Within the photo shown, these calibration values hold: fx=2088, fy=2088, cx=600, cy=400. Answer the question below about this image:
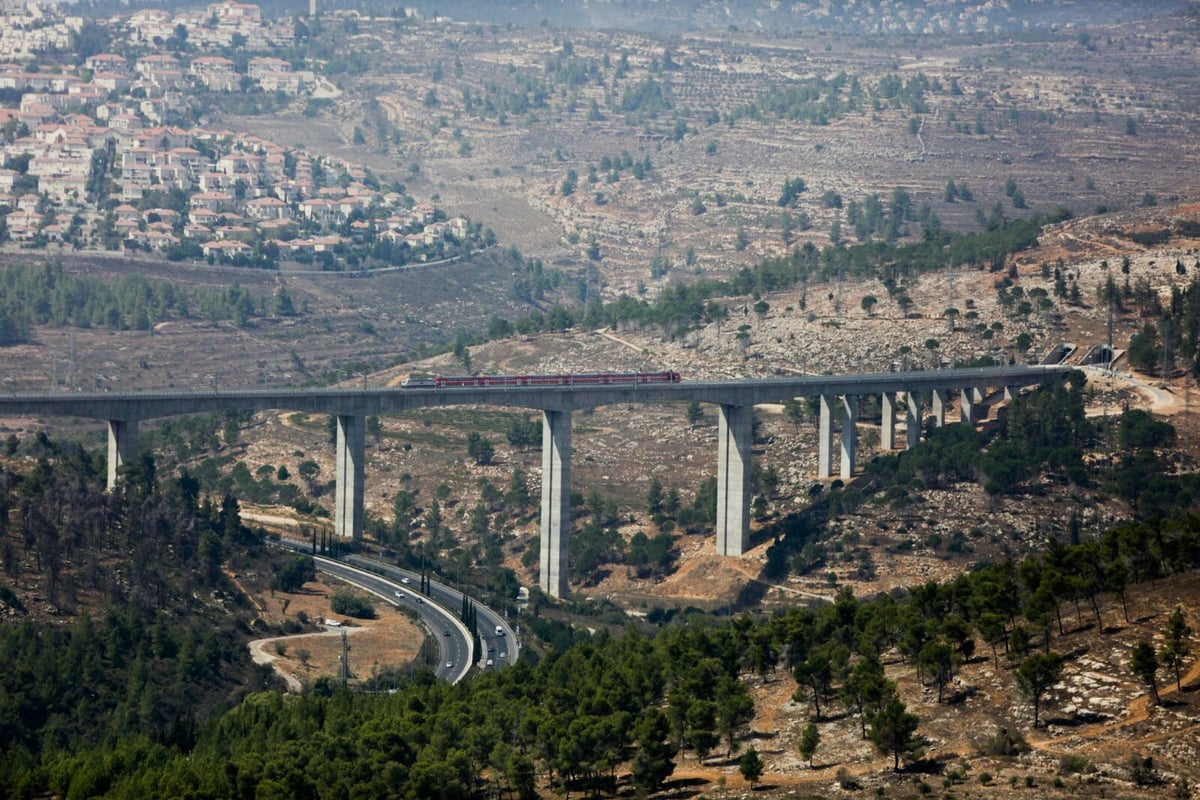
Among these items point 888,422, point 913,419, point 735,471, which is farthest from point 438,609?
point 888,422

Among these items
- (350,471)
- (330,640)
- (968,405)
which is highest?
(968,405)

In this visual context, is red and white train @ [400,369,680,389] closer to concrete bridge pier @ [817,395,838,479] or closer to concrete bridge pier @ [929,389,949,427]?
concrete bridge pier @ [817,395,838,479]

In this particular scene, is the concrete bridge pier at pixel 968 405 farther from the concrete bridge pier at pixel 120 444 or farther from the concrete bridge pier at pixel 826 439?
the concrete bridge pier at pixel 120 444

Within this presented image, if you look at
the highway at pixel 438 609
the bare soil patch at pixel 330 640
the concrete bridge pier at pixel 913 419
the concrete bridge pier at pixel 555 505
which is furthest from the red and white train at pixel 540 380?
the concrete bridge pier at pixel 913 419

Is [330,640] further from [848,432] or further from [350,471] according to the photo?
[848,432]

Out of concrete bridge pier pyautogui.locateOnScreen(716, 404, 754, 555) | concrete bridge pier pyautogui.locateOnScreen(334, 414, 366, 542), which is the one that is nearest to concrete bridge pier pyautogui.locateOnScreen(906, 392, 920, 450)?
concrete bridge pier pyautogui.locateOnScreen(716, 404, 754, 555)
